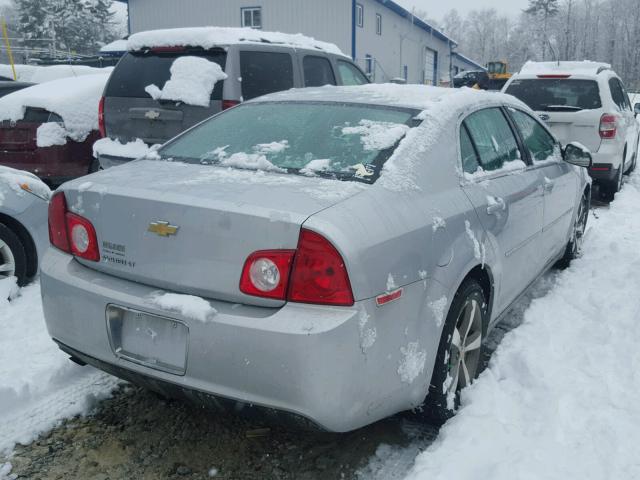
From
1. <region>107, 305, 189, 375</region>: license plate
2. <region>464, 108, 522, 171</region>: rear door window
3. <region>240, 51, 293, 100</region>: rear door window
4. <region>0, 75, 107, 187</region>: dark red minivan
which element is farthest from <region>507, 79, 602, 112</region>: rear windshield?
<region>107, 305, 189, 375</region>: license plate

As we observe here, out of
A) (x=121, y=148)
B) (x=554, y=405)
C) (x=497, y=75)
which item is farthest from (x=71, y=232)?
(x=497, y=75)

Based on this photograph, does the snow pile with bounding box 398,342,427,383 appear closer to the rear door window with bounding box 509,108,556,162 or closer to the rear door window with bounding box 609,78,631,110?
the rear door window with bounding box 509,108,556,162

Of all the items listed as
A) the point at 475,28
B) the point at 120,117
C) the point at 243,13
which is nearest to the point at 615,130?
the point at 120,117

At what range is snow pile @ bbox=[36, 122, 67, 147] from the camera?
6.70 m

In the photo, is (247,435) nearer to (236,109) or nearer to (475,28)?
(236,109)

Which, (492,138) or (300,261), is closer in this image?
(300,261)

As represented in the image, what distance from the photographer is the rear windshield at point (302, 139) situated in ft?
8.83

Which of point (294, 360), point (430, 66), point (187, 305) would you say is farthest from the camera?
point (430, 66)

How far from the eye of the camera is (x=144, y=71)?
6.14 metres

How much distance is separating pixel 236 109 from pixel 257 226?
1601 mm

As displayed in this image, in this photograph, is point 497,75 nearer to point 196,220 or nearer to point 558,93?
point 558,93

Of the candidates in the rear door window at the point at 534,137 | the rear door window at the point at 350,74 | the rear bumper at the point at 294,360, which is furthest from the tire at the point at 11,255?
the rear door window at the point at 350,74

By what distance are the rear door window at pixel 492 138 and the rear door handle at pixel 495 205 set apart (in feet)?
0.64

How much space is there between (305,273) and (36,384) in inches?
73.2
